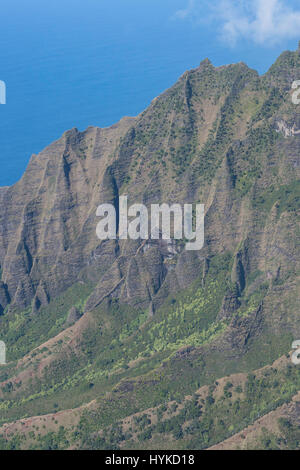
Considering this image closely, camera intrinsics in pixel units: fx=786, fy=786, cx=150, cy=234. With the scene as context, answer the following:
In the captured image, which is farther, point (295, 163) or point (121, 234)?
point (121, 234)

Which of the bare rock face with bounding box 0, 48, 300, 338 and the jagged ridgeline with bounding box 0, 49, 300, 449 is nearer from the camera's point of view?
Answer: the jagged ridgeline with bounding box 0, 49, 300, 449

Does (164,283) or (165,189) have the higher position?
(165,189)

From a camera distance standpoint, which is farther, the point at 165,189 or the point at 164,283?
the point at 165,189

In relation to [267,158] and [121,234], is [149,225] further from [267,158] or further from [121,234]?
[267,158]

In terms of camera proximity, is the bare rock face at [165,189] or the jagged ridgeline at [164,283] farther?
the bare rock face at [165,189]

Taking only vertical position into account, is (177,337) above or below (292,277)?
below

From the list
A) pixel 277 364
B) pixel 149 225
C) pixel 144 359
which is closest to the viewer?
pixel 277 364

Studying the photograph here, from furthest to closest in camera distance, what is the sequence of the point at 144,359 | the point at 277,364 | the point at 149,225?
1. the point at 149,225
2. the point at 144,359
3. the point at 277,364
